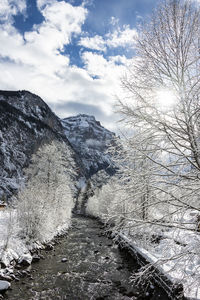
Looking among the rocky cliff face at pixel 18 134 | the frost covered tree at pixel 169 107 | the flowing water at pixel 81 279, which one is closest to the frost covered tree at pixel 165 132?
the frost covered tree at pixel 169 107

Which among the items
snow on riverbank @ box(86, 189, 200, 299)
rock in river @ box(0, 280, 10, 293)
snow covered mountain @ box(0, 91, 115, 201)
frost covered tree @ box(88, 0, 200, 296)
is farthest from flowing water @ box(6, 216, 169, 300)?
snow covered mountain @ box(0, 91, 115, 201)

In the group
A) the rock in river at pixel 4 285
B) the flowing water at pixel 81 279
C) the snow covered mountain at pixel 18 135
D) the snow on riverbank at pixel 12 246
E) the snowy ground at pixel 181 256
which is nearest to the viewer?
the snowy ground at pixel 181 256

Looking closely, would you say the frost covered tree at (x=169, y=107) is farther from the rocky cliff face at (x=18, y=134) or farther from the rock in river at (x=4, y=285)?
the rocky cliff face at (x=18, y=134)

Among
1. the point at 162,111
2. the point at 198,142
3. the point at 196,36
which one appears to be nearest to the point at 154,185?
the point at 198,142

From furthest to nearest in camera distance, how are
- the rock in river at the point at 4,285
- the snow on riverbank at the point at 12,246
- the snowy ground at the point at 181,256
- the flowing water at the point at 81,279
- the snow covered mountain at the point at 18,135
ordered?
the snow covered mountain at the point at 18,135 < the snow on riverbank at the point at 12,246 < the flowing water at the point at 81,279 < the rock in river at the point at 4,285 < the snowy ground at the point at 181,256

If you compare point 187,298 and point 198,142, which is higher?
point 198,142

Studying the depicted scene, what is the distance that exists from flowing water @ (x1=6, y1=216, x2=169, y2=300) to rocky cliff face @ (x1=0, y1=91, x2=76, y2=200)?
3921 centimetres

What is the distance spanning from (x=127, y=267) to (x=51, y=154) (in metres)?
13.7

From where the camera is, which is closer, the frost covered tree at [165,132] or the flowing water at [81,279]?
the frost covered tree at [165,132]

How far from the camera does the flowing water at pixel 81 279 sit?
8.82 metres

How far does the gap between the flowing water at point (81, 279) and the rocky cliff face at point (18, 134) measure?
129 ft

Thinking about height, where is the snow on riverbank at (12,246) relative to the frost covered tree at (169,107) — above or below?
below

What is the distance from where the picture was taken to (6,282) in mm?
8641

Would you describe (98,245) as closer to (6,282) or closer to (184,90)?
(6,282)
